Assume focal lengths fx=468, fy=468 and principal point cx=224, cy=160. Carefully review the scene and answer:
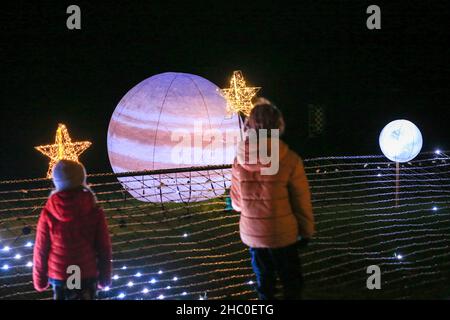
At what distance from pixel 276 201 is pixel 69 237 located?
56.1 inches

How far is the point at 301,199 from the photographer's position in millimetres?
3146

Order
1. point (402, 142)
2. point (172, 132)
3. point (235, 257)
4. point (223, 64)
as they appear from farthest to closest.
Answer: point (223, 64), point (402, 142), point (172, 132), point (235, 257)

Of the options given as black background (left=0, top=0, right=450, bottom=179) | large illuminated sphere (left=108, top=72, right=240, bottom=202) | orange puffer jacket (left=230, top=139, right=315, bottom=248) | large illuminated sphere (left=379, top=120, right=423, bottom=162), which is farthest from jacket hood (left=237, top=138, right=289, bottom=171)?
black background (left=0, top=0, right=450, bottom=179)

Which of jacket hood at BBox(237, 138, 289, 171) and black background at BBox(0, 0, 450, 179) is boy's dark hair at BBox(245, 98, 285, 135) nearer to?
jacket hood at BBox(237, 138, 289, 171)

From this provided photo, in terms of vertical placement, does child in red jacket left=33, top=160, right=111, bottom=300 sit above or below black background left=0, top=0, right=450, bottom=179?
below

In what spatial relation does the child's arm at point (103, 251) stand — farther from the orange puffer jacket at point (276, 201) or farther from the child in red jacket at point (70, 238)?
the orange puffer jacket at point (276, 201)

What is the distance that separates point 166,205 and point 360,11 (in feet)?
24.0

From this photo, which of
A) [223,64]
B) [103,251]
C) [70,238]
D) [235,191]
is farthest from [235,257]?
[223,64]

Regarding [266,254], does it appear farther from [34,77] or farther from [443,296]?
[34,77]

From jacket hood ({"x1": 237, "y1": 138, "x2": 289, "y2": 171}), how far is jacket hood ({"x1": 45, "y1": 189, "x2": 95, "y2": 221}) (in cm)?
111

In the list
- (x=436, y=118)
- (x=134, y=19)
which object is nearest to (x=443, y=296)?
(x=134, y=19)

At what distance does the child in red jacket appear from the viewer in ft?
10.4

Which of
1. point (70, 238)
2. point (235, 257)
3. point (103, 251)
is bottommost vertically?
point (235, 257)

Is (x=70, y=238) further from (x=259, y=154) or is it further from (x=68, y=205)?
(x=259, y=154)
